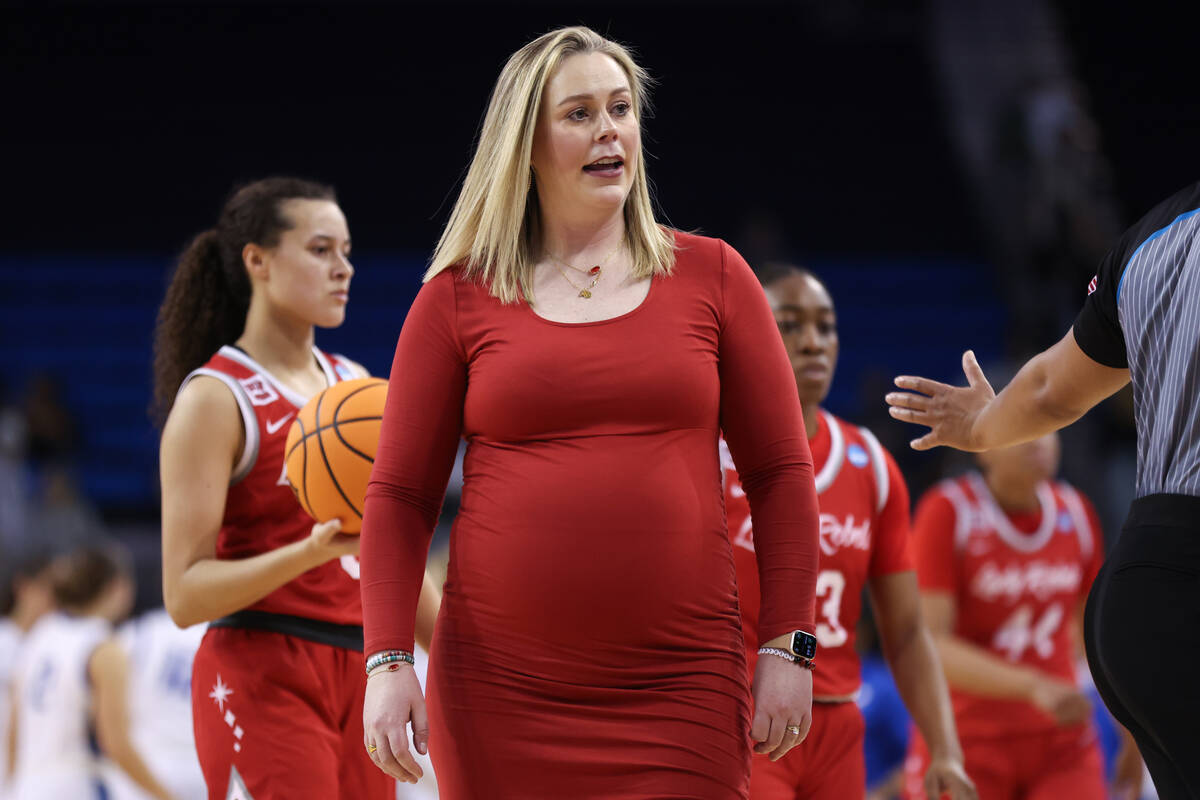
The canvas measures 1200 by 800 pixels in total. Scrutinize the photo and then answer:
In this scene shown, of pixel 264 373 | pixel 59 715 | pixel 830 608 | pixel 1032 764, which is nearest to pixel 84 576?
pixel 59 715

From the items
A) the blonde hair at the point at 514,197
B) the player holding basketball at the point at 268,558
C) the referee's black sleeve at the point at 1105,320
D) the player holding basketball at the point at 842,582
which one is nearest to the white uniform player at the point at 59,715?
the player holding basketball at the point at 268,558

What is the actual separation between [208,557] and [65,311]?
1230cm

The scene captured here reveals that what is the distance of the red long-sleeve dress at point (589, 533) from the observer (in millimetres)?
2805

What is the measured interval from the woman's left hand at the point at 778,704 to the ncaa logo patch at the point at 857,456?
165cm

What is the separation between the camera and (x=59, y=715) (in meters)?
6.36

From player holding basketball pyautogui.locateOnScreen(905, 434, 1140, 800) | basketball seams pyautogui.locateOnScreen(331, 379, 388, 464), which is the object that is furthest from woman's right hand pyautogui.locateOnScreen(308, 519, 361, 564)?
player holding basketball pyautogui.locateOnScreen(905, 434, 1140, 800)

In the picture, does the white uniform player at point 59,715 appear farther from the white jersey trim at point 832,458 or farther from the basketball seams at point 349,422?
the white jersey trim at point 832,458

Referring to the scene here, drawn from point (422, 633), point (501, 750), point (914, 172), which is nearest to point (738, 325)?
point (501, 750)

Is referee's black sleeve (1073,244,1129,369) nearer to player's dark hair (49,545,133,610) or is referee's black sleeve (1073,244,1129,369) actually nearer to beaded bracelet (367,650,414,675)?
beaded bracelet (367,650,414,675)

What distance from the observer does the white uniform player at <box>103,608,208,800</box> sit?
259 inches

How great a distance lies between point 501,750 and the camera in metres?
2.82

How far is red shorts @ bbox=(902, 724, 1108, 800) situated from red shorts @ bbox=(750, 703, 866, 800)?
1395mm

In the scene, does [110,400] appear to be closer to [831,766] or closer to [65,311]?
[65,311]

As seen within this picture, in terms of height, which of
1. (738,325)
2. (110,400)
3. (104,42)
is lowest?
(110,400)
